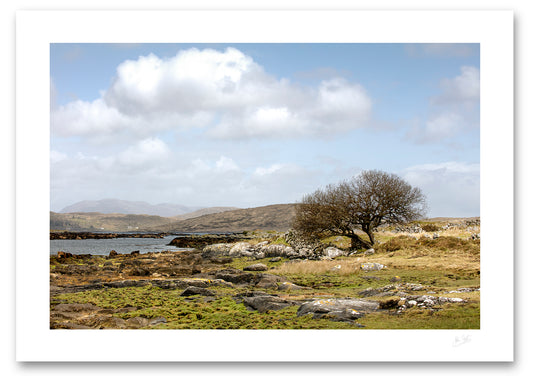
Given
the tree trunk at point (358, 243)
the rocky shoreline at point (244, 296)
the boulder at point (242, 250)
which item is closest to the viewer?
the rocky shoreline at point (244, 296)

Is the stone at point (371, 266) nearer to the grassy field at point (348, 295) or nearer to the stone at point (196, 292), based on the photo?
the grassy field at point (348, 295)

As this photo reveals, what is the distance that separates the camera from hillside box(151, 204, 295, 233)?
107144mm

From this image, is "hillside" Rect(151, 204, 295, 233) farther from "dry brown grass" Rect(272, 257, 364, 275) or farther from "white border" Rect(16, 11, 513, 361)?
"white border" Rect(16, 11, 513, 361)

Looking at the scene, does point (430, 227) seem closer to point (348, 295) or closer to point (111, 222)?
point (348, 295)

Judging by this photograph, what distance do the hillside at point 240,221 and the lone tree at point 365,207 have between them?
6423 cm
